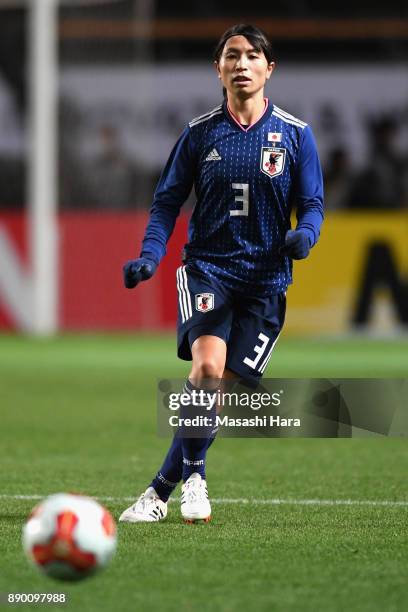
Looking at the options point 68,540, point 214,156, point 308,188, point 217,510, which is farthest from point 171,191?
point 68,540

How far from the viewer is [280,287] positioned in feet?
19.6

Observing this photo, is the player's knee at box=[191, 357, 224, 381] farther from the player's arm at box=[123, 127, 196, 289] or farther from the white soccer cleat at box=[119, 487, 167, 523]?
the white soccer cleat at box=[119, 487, 167, 523]

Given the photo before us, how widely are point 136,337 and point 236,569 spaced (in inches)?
556

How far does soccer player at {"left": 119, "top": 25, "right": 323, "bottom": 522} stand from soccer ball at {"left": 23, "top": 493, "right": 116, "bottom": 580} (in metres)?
1.42

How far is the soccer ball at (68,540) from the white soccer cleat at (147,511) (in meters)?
1.37

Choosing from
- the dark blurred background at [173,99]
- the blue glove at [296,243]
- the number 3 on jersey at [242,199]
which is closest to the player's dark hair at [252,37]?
the number 3 on jersey at [242,199]

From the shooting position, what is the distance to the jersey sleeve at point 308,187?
5883mm

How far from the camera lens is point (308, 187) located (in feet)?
19.4

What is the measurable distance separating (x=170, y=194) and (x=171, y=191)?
0.5 inches

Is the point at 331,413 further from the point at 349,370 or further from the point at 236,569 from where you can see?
the point at 349,370

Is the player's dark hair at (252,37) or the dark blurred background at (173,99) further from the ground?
the dark blurred background at (173,99)

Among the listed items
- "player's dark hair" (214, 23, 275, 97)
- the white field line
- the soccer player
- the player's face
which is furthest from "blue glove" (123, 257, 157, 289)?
the white field line

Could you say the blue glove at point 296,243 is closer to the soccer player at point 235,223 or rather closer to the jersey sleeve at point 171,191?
the soccer player at point 235,223

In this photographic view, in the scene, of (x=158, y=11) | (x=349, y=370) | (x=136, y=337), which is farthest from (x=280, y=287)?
(x=158, y=11)
